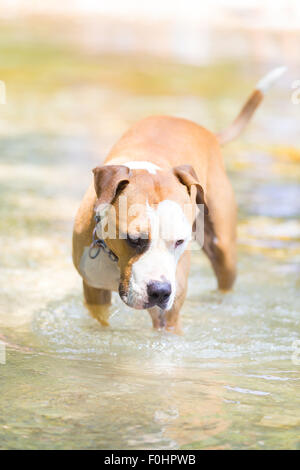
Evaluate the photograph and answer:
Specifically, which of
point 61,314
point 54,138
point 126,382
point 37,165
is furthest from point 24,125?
point 126,382

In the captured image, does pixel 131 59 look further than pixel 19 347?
Yes

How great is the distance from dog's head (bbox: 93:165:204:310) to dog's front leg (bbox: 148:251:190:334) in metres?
0.36

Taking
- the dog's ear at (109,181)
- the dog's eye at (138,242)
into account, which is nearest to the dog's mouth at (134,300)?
the dog's eye at (138,242)

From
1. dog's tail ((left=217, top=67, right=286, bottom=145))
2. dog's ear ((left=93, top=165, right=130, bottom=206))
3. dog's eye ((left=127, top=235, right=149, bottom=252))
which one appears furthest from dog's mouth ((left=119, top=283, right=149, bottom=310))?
dog's tail ((left=217, top=67, right=286, bottom=145))

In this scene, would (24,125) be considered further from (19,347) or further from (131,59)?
(19,347)

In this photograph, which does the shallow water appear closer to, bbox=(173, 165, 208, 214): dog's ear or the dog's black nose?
the dog's black nose

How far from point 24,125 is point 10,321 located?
22.3 ft

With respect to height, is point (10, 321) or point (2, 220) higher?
point (2, 220)

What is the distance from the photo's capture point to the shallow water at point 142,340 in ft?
9.80

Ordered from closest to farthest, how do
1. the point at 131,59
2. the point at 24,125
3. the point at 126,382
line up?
the point at 126,382 → the point at 24,125 → the point at 131,59

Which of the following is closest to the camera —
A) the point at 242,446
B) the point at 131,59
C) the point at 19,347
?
the point at 242,446

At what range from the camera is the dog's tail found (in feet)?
18.4

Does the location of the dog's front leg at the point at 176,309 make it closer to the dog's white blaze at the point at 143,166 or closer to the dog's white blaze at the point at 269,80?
the dog's white blaze at the point at 143,166

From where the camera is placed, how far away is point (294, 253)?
6.55m
